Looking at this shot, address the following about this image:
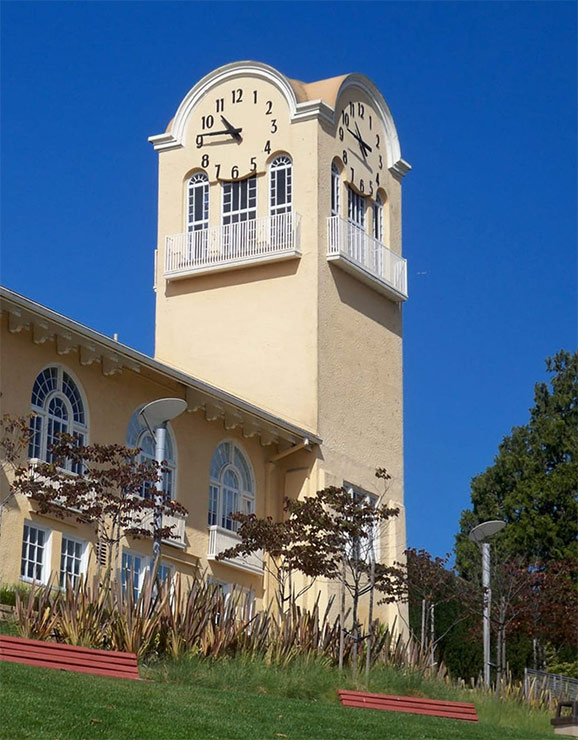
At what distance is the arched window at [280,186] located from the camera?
32.4 meters

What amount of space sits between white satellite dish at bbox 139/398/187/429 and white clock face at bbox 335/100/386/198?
12.4 meters

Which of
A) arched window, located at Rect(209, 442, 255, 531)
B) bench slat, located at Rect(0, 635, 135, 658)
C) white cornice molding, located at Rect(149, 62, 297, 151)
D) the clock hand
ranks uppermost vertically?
white cornice molding, located at Rect(149, 62, 297, 151)

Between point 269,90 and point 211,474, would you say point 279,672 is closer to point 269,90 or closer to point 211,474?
point 211,474

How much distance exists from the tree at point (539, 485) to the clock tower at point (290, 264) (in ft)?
29.9

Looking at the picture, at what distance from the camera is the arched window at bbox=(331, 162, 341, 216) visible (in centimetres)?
3278

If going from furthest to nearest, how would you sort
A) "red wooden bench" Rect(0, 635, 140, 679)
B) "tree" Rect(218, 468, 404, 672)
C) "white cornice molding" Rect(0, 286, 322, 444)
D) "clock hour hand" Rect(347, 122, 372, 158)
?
"clock hour hand" Rect(347, 122, 372, 158), "white cornice molding" Rect(0, 286, 322, 444), "tree" Rect(218, 468, 404, 672), "red wooden bench" Rect(0, 635, 140, 679)

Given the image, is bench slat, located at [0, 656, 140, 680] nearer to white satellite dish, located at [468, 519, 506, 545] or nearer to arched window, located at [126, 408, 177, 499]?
arched window, located at [126, 408, 177, 499]

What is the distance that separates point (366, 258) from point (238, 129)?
4259 millimetres

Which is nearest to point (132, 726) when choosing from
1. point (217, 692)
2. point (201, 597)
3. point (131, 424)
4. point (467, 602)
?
point (217, 692)

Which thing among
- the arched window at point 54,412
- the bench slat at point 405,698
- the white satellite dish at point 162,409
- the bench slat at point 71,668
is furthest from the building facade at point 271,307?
the bench slat at point 71,668

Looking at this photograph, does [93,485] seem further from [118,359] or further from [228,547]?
[228,547]

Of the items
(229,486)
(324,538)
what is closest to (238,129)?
(229,486)

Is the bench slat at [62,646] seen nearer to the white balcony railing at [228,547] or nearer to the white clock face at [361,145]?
the white balcony railing at [228,547]

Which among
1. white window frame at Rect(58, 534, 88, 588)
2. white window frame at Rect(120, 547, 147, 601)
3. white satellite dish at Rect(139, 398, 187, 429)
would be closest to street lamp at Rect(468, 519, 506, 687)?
white window frame at Rect(120, 547, 147, 601)
